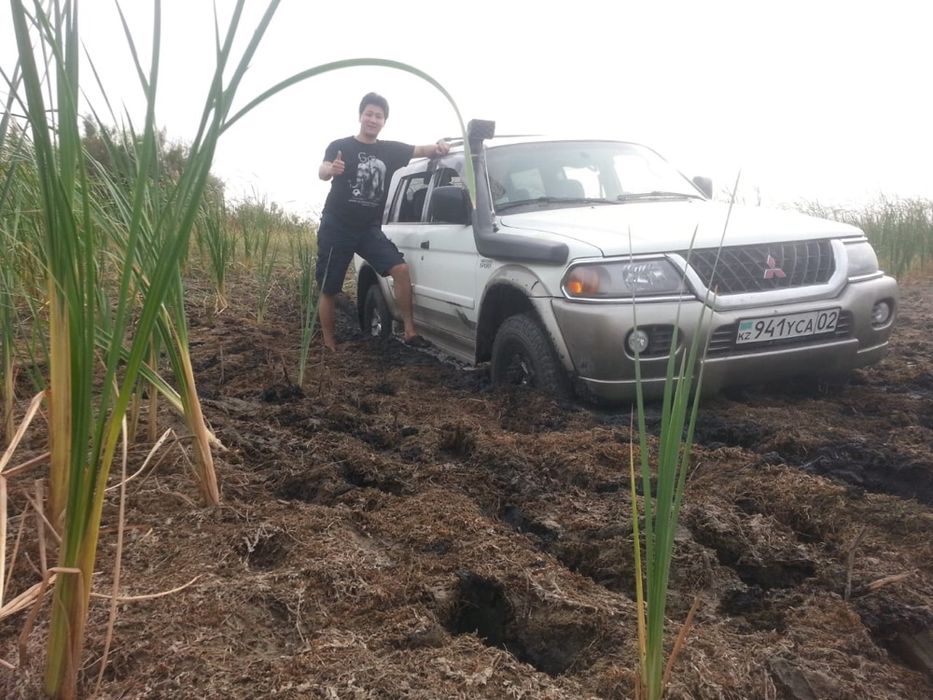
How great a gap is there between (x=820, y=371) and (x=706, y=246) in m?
0.85

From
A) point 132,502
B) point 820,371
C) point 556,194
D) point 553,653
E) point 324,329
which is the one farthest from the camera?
point 324,329

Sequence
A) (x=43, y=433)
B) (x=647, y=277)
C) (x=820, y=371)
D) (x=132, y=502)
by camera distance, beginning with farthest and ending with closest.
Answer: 1. (x=820, y=371)
2. (x=647, y=277)
3. (x=43, y=433)
4. (x=132, y=502)

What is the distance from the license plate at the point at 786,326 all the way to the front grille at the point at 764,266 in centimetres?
15

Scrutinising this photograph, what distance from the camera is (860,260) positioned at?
13.2 ft

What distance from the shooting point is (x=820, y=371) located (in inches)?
152

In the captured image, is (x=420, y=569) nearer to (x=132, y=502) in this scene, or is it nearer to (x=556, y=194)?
(x=132, y=502)

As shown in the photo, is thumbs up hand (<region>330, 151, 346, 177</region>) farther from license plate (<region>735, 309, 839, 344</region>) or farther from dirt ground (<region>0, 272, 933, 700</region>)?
license plate (<region>735, 309, 839, 344</region>)

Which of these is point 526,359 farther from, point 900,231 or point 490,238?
point 900,231

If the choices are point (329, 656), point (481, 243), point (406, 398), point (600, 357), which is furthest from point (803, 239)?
point (329, 656)

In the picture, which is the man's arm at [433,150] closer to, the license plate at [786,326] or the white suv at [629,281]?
the white suv at [629,281]

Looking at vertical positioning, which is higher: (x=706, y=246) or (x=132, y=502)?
(x=706, y=246)

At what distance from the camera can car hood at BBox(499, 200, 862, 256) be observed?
369 cm

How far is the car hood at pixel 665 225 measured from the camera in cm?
369

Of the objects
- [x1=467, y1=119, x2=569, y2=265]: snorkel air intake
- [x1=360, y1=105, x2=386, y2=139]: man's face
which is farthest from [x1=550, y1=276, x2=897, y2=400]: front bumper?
[x1=360, y1=105, x2=386, y2=139]: man's face
